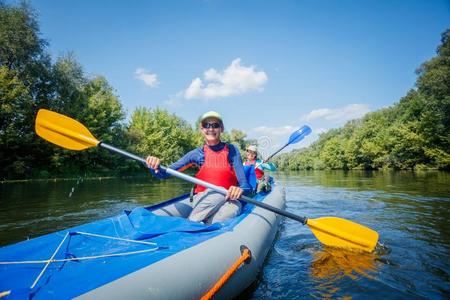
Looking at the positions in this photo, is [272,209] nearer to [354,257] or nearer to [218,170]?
[218,170]

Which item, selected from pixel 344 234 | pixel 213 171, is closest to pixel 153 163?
pixel 213 171

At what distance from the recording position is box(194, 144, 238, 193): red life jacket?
11.3 ft

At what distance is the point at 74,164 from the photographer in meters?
21.5

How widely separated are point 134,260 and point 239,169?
5.98ft

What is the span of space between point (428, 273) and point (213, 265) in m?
2.27

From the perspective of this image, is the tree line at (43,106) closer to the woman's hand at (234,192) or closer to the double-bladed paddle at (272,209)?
the double-bladed paddle at (272,209)

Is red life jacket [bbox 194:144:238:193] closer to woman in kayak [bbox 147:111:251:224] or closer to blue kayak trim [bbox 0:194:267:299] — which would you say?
woman in kayak [bbox 147:111:251:224]

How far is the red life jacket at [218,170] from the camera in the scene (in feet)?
11.3

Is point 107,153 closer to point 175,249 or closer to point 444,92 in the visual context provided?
point 175,249

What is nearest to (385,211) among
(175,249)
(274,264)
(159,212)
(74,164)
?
(274,264)

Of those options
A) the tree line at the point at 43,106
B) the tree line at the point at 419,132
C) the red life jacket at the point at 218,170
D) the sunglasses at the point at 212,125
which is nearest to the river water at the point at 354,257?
the red life jacket at the point at 218,170

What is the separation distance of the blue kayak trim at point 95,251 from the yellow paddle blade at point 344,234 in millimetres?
1131

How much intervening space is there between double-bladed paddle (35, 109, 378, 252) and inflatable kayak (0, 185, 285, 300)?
25.2 inches

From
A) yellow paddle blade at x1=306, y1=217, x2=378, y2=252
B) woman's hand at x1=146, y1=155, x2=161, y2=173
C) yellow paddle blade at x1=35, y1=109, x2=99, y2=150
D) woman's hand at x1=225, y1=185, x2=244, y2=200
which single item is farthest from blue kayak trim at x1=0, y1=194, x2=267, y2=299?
yellow paddle blade at x1=35, y1=109, x2=99, y2=150
